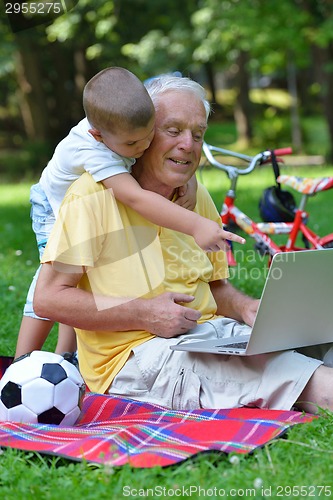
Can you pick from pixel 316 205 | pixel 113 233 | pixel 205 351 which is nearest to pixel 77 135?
pixel 113 233

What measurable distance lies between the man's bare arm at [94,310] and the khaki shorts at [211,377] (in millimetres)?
79

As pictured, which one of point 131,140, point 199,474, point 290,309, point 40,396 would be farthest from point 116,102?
point 199,474

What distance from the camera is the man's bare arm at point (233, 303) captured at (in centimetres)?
358

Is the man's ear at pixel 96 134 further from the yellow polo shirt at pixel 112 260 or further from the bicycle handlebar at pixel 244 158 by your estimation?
the bicycle handlebar at pixel 244 158

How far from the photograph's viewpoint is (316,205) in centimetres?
1064

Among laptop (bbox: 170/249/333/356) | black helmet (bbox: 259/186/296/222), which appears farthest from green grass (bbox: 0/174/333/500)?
black helmet (bbox: 259/186/296/222)

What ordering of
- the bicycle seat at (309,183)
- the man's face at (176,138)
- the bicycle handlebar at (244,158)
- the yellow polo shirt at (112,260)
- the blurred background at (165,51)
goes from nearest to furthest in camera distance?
1. the yellow polo shirt at (112,260)
2. the man's face at (176,138)
3. the bicycle seat at (309,183)
4. the bicycle handlebar at (244,158)
5. the blurred background at (165,51)

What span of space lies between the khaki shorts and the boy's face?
0.73 m

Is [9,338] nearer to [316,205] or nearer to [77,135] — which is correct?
[77,135]

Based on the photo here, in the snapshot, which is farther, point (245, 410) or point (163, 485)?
point (245, 410)

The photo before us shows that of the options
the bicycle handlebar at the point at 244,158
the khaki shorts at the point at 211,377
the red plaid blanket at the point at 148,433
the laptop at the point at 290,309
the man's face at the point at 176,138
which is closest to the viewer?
the red plaid blanket at the point at 148,433

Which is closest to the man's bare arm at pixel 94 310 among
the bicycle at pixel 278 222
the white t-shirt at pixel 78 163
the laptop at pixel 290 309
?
the laptop at pixel 290 309

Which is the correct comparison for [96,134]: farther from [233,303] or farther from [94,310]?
[233,303]

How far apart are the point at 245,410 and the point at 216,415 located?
4.3 inches
